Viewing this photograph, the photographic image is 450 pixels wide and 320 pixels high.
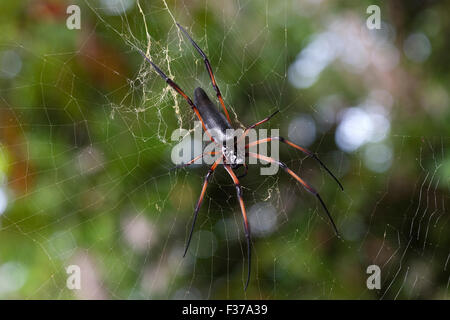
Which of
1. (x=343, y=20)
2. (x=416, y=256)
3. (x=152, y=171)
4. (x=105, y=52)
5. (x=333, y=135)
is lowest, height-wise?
(x=416, y=256)

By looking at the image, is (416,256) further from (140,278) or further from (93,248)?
(93,248)

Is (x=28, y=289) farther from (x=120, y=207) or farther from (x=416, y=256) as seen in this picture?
(x=416, y=256)

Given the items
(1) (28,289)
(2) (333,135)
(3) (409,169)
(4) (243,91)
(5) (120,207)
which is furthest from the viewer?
(2) (333,135)

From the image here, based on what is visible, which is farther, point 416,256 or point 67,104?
point 416,256

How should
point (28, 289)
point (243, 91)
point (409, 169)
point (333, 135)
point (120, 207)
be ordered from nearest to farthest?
point (28, 289), point (120, 207), point (243, 91), point (409, 169), point (333, 135)
